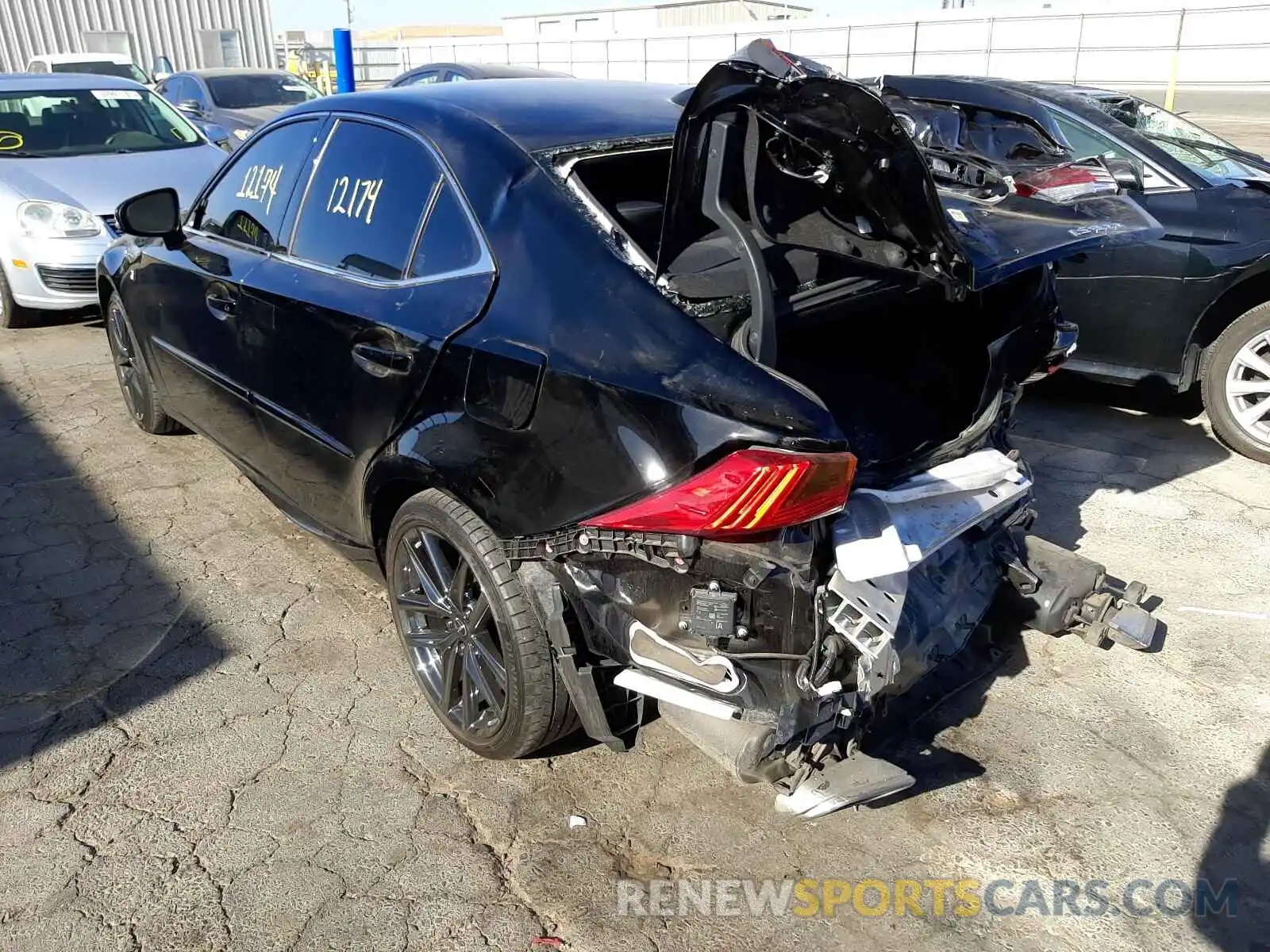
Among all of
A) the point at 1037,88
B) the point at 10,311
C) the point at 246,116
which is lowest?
the point at 10,311

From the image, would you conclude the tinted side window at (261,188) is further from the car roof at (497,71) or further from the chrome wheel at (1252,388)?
the car roof at (497,71)

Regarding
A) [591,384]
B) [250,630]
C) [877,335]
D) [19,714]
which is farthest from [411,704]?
[877,335]

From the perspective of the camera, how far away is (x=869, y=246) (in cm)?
264

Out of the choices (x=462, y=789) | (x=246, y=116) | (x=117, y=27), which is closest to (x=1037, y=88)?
(x=462, y=789)

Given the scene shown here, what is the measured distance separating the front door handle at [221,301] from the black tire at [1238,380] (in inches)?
178

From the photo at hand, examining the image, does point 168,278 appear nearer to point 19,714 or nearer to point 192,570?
point 192,570

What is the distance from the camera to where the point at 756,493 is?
7.04 ft

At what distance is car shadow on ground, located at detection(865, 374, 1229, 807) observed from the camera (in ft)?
9.71

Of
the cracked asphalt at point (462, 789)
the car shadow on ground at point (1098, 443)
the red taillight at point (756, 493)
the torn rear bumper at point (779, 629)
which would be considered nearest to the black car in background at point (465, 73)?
the car shadow on ground at point (1098, 443)

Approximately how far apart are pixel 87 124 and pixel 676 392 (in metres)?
7.63

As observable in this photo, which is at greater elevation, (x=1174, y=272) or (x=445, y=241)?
(x=445, y=241)

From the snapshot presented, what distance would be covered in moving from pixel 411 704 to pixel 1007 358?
2.15 meters

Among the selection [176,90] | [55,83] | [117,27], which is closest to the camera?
[55,83]

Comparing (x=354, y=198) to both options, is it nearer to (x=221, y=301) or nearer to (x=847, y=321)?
(x=221, y=301)
